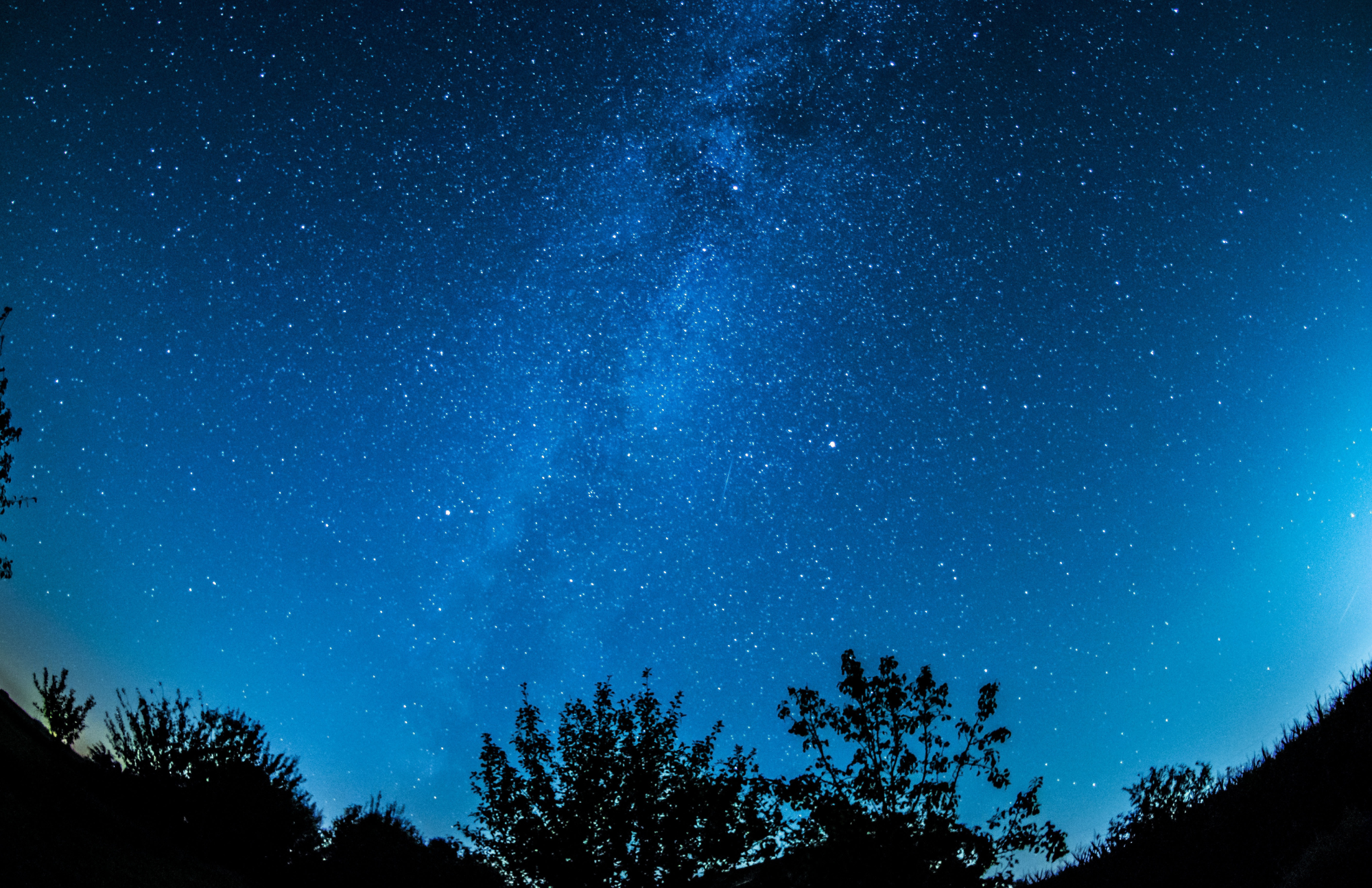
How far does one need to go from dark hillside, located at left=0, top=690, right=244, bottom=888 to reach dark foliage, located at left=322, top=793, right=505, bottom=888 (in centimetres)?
535

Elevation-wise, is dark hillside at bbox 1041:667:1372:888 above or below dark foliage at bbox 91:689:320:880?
below

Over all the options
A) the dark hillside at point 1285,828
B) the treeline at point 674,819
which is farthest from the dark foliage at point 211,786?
the dark hillside at point 1285,828

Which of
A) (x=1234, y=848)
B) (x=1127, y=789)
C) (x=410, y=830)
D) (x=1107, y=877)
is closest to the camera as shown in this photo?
(x=1234, y=848)

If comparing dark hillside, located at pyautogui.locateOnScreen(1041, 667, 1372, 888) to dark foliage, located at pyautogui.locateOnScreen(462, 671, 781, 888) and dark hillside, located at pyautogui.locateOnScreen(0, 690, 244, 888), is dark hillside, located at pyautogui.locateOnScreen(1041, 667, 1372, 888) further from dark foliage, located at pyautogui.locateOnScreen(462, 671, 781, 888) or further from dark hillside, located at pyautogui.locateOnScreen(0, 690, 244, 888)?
dark hillside, located at pyautogui.locateOnScreen(0, 690, 244, 888)

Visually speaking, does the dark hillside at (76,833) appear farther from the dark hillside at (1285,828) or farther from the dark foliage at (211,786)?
the dark hillside at (1285,828)

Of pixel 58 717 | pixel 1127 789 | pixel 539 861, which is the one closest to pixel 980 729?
pixel 539 861

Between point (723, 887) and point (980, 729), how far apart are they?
10.4 m

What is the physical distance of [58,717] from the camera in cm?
3544

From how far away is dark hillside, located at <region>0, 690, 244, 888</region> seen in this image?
11.9 metres

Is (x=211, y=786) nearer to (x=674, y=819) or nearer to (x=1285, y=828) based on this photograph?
(x=674, y=819)

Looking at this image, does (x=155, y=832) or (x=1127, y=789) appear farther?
(x=1127, y=789)

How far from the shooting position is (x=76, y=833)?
14234mm

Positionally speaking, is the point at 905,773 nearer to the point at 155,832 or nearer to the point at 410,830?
the point at 155,832

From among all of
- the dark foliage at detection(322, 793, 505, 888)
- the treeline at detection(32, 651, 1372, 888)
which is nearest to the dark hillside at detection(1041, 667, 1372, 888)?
the treeline at detection(32, 651, 1372, 888)
